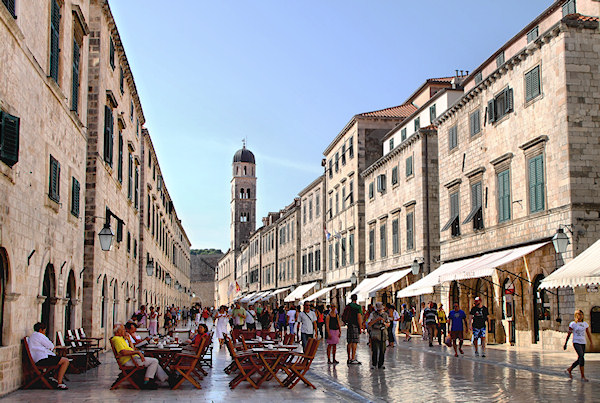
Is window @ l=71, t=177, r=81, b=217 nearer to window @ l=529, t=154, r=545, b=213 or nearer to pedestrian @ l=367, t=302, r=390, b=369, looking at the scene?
pedestrian @ l=367, t=302, r=390, b=369

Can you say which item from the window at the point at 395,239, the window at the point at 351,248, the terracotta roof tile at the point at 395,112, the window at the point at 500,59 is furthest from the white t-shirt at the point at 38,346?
the terracotta roof tile at the point at 395,112

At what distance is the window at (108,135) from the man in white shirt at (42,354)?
29.4 feet

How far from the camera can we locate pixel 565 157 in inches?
795

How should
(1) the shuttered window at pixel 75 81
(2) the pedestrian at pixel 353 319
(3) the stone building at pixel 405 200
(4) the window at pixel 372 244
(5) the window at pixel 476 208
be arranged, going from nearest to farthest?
(1) the shuttered window at pixel 75 81
(2) the pedestrian at pixel 353 319
(5) the window at pixel 476 208
(3) the stone building at pixel 405 200
(4) the window at pixel 372 244

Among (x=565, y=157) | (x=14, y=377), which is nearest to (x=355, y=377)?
(x=14, y=377)

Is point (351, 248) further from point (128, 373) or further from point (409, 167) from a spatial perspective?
point (128, 373)

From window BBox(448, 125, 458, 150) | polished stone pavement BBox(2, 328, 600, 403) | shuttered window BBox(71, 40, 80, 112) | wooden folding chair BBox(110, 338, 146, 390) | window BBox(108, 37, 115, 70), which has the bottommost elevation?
polished stone pavement BBox(2, 328, 600, 403)

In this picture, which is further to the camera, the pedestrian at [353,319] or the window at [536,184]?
the window at [536,184]

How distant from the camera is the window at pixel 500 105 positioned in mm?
23844

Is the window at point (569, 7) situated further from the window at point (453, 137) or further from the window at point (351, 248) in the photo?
the window at point (351, 248)

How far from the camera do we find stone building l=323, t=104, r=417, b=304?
42.5m

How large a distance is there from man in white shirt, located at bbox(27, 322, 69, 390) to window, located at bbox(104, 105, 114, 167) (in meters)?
8.96

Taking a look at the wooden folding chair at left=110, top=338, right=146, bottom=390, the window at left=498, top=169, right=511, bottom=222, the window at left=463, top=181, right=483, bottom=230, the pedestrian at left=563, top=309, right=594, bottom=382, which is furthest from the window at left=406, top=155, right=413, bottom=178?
the wooden folding chair at left=110, top=338, right=146, bottom=390

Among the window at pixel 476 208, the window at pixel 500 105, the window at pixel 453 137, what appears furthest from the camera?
the window at pixel 453 137
